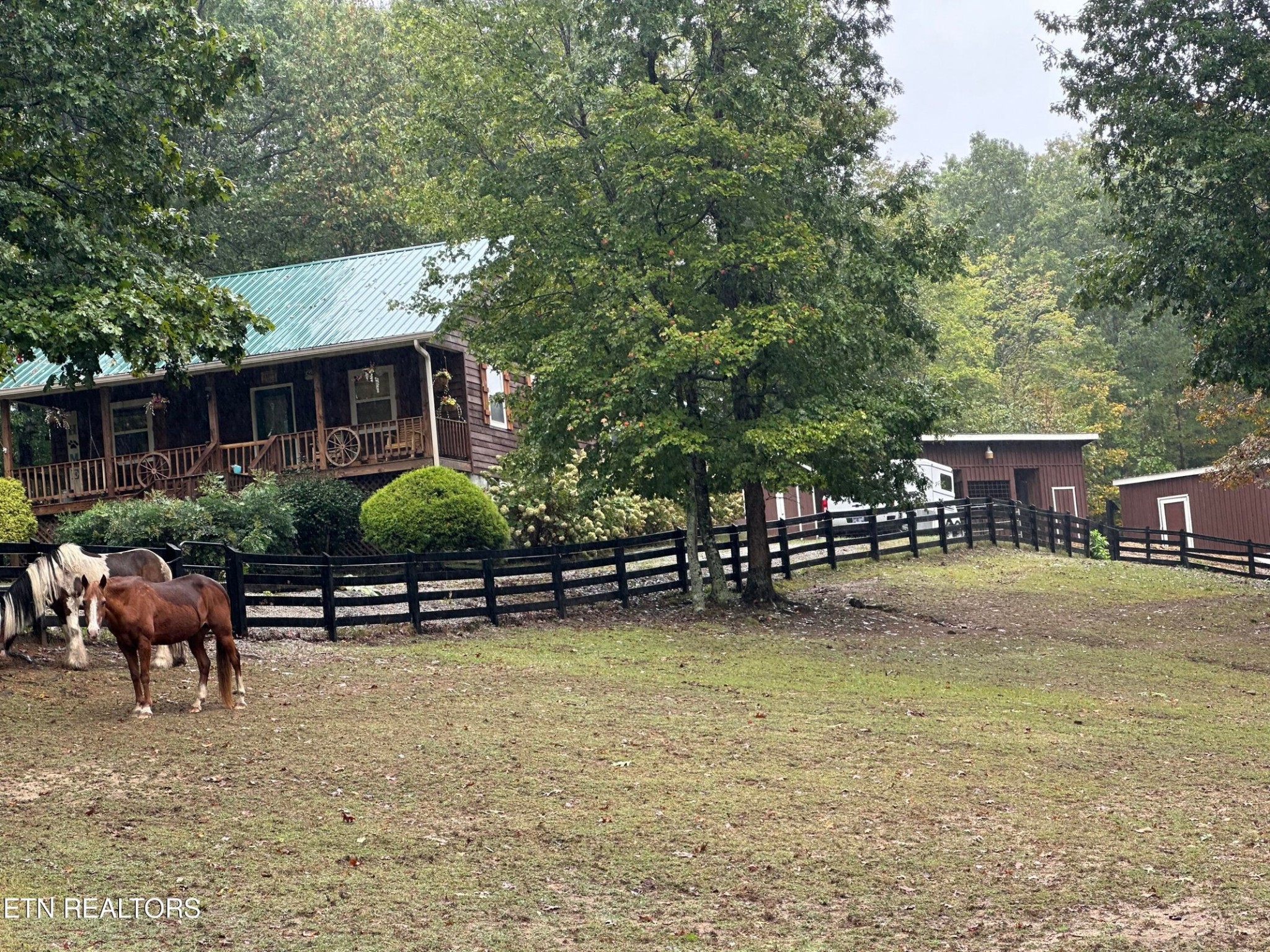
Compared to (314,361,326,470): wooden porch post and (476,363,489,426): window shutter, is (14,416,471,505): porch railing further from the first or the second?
(476,363,489,426): window shutter

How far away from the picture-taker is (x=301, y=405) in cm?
3419

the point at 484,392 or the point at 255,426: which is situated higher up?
the point at 484,392

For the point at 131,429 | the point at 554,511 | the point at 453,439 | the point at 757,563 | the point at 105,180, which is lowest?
the point at 757,563

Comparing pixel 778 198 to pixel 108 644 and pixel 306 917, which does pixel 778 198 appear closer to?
pixel 108 644

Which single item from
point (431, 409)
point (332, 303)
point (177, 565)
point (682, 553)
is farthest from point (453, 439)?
point (177, 565)

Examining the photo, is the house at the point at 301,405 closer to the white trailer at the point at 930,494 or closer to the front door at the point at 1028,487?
the white trailer at the point at 930,494

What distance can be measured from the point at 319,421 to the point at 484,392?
15.5 feet

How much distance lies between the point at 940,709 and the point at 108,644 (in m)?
10.5

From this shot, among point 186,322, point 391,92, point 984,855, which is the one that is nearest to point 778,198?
point 186,322

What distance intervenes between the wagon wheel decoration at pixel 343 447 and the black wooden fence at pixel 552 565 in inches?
126

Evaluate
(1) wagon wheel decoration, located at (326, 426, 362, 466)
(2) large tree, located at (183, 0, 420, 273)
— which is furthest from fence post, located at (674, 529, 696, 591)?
(2) large tree, located at (183, 0, 420, 273)

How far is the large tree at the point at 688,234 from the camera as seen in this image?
22.5 meters

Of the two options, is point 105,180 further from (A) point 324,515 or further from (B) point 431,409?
(B) point 431,409

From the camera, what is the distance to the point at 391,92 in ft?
169
